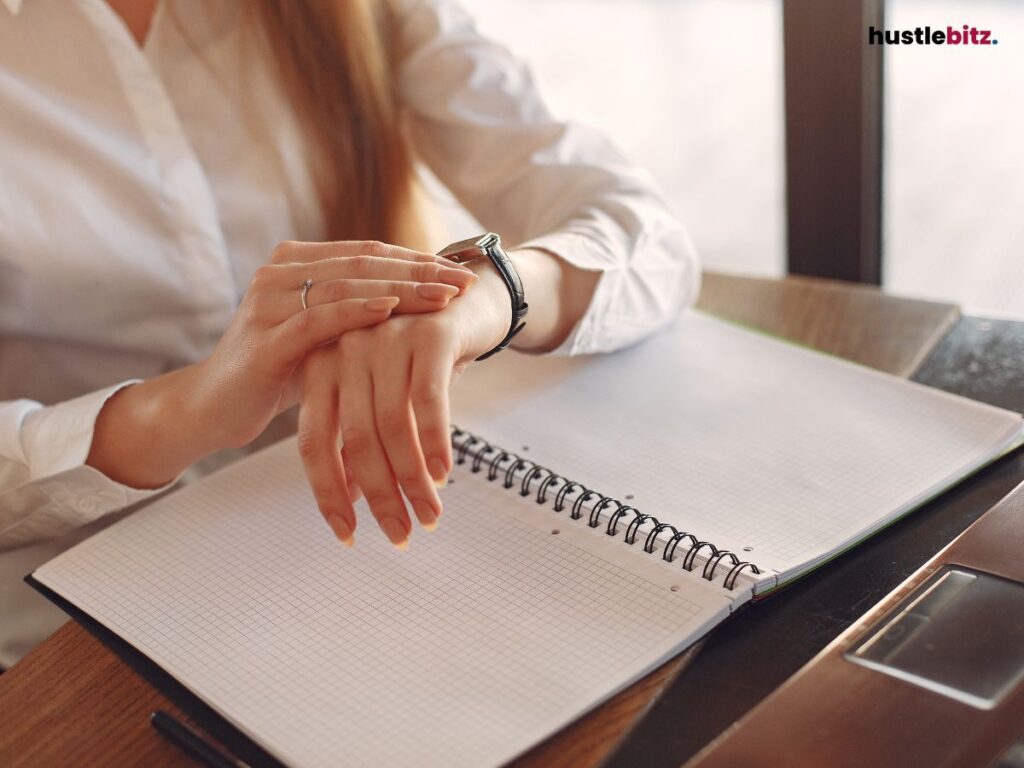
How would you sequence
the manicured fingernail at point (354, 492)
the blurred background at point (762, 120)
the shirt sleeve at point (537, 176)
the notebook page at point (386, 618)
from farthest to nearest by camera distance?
1. the blurred background at point (762, 120)
2. the shirt sleeve at point (537, 176)
3. the manicured fingernail at point (354, 492)
4. the notebook page at point (386, 618)

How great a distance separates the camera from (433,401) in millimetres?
639

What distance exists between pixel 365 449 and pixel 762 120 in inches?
112

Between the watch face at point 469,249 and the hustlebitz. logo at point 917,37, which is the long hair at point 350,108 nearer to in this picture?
the watch face at point 469,249

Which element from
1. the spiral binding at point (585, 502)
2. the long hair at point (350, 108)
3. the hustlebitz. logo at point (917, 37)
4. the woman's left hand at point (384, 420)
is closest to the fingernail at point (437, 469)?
the woman's left hand at point (384, 420)

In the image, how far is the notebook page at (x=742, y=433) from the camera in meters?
0.68

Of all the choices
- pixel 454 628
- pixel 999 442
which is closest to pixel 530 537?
pixel 454 628

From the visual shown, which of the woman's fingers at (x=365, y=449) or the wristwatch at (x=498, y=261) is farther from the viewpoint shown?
the wristwatch at (x=498, y=261)

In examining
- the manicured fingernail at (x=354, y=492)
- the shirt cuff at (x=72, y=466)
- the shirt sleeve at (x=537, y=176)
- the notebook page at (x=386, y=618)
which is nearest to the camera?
the notebook page at (x=386, y=618)

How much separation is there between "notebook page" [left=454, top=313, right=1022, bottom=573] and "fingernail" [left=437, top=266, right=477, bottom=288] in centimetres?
13

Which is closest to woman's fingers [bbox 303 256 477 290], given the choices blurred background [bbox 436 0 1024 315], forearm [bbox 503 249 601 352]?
forearm [bbox 503 249 601 352]

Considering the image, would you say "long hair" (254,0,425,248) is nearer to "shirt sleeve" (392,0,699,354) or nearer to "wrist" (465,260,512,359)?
"shirt sleeve" (392,0,699,354)

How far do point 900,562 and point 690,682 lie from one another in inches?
6.6

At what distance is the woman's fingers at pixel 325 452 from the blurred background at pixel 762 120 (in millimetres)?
1301

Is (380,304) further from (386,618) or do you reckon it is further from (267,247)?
(267,247)
